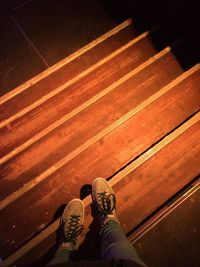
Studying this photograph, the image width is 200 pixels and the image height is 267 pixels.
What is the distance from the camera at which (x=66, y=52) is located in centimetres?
305

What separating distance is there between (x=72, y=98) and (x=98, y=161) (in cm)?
77

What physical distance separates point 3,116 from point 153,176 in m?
1.71

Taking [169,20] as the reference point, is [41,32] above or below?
above

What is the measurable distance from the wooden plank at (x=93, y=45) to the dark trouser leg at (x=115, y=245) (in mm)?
1723

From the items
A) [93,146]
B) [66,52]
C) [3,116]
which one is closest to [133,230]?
[93,146]

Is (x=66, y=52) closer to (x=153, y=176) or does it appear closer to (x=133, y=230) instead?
(x=153, y=176)

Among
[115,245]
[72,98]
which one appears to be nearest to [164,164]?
[115,245]

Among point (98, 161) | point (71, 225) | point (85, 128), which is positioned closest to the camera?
point (71, 225)

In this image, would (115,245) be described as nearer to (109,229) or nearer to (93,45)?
(109,229)

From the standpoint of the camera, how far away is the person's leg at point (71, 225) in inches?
85.7

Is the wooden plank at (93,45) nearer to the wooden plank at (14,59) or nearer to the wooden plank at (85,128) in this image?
the wooden plank at (14,59)

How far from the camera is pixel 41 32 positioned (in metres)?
3.15

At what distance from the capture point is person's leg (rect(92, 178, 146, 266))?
5.95 ft

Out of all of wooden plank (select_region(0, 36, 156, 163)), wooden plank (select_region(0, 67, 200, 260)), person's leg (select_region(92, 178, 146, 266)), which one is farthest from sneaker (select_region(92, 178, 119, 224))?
wooden plank (select_region(0, 36, 156, 163))
